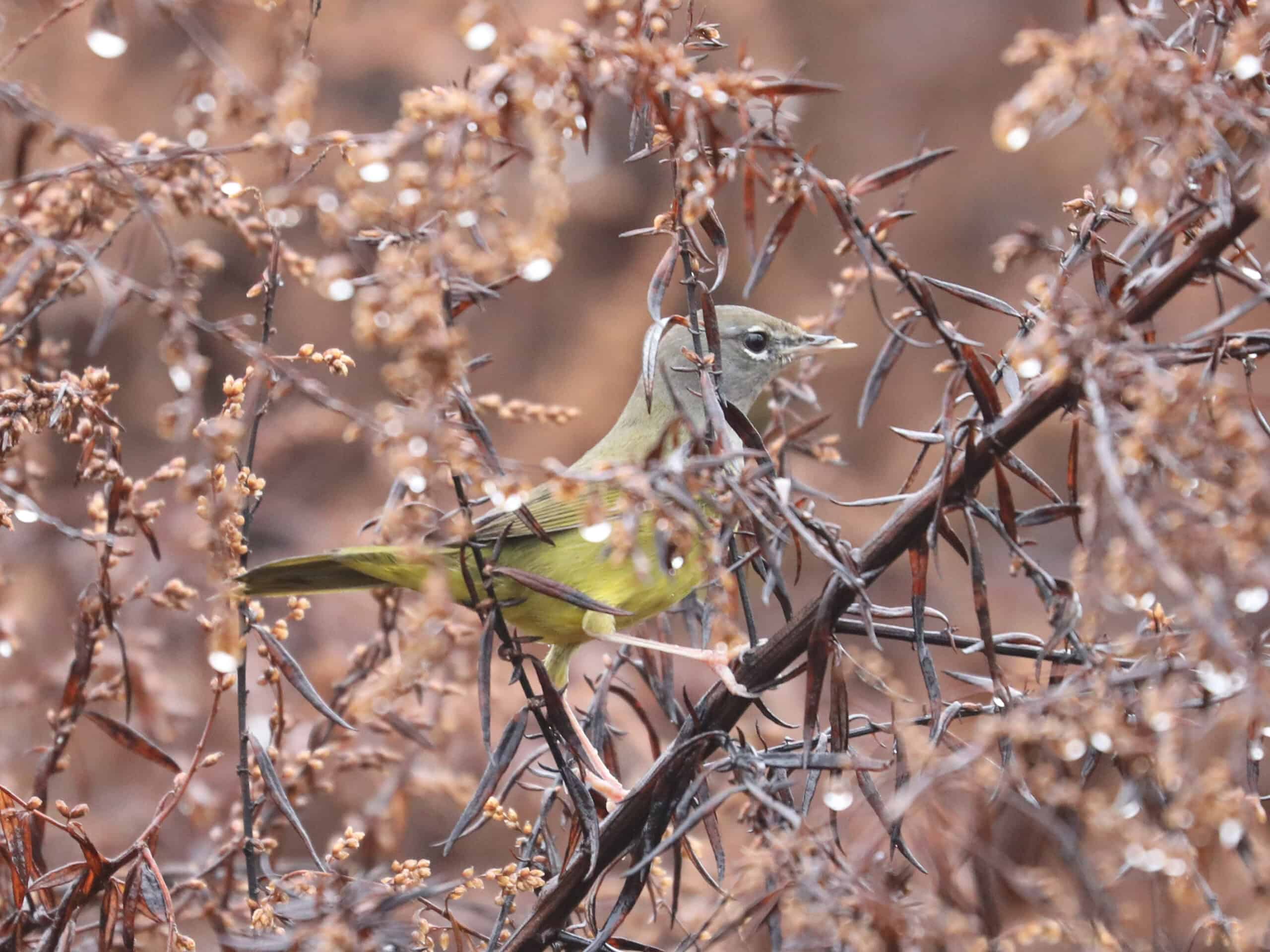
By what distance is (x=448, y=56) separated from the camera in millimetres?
5082

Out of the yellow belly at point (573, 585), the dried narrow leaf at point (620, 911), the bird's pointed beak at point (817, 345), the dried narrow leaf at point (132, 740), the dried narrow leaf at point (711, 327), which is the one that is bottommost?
the dried narrow leaf at point (620, 911)

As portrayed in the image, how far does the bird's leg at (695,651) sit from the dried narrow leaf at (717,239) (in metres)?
0.44

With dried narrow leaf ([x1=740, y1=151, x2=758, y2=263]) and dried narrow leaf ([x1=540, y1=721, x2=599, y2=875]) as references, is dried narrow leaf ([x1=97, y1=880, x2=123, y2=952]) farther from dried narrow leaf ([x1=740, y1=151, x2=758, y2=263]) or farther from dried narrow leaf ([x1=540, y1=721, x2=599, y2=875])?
dried narrow leaf ([x1=740, y1=151, x2=758, y2=263])

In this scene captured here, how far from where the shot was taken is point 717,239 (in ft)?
4.75

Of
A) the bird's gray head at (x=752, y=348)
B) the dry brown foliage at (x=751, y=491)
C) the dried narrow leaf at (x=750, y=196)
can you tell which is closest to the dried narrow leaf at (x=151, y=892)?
the dry brown foliage at (x=751, y=491)

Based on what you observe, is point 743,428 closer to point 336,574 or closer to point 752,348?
point 336,574

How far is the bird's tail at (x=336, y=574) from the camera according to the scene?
7.11 feet

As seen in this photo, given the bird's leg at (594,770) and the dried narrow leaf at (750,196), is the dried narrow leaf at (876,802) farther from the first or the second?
the dried narrow leaf at (750,196)

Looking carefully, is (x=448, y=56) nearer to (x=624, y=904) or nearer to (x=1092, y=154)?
(x=1092, y=154)

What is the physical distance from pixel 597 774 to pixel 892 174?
3.37ft

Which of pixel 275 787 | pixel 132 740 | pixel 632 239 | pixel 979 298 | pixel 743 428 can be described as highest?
pixel 632 239

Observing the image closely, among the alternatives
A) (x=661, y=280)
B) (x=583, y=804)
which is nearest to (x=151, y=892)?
(x=583, y=804)

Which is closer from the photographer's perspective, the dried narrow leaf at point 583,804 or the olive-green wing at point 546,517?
the dried narrow leaf at point 583,804

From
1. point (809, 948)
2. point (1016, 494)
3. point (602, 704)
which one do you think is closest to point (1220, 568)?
point (809, 948)
